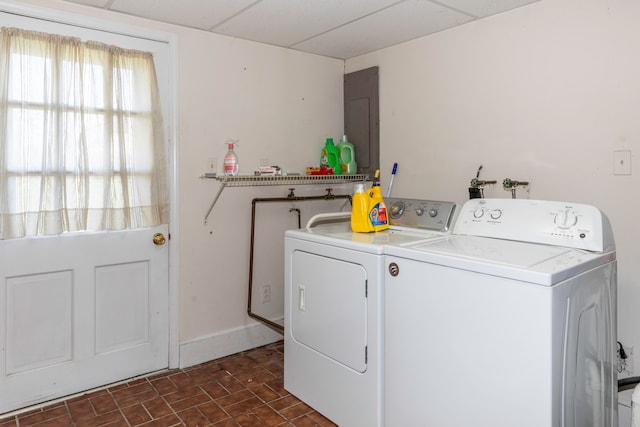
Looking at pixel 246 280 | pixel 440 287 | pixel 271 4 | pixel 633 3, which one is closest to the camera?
pixel 440 287

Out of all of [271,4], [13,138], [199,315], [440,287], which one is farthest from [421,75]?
[13,138]

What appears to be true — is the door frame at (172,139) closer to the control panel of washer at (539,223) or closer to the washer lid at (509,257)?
the washer lid at (509,257)

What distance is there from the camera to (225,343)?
295cm

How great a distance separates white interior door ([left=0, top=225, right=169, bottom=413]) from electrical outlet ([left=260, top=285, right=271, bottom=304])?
26.8 inches

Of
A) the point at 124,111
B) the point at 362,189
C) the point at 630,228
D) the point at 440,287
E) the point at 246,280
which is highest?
the point at 124,111

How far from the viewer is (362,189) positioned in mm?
2291

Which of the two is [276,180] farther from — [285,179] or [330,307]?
[330,307]

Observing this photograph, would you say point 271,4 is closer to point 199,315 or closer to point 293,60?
point 293,60

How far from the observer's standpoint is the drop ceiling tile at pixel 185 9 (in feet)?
7.53

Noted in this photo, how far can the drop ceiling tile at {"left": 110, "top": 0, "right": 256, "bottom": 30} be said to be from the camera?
2.29m

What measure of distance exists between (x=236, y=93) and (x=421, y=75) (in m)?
1.24

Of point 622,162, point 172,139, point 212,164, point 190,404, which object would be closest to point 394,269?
point 622,162

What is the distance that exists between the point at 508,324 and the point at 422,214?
0.91 m

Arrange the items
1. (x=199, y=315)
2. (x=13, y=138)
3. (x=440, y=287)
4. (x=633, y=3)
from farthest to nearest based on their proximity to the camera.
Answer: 1. (x=199, y=315)
2. (x=13, y=138)
3. (x=633, y=3)
4. (x=440, y=287)
